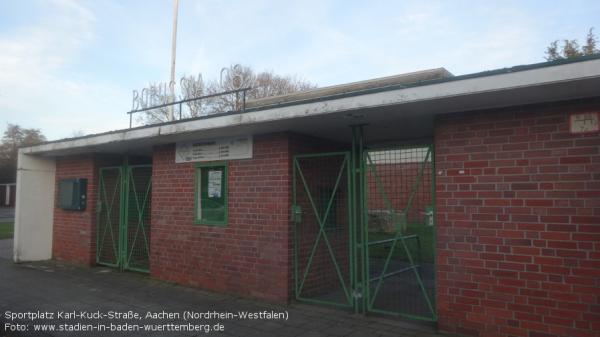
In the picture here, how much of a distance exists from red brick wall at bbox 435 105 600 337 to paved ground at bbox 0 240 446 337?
0.81m

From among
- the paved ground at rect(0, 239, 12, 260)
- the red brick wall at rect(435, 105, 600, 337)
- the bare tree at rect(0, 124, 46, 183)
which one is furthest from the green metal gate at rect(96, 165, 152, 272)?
the bare tree at rect(0, 124, 46, 183)

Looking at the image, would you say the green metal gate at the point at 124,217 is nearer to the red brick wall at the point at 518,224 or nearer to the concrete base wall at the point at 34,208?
the concrete base wall at the point at 34,208

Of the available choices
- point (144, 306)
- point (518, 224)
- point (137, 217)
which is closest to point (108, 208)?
point (137, 217)

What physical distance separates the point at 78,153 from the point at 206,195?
4.36m

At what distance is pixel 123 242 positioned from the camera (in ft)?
30.0

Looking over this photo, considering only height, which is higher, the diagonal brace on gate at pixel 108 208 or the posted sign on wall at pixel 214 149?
the posted sign on wall at pixel 214 149

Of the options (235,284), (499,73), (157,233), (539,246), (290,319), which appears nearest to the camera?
(499,73)

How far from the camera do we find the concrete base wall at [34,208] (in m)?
10.0

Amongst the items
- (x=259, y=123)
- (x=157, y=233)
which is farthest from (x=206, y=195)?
(x=259, y=123)

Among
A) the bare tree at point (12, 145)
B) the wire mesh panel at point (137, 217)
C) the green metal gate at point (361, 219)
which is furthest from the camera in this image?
the bare tree at point (12, 145)

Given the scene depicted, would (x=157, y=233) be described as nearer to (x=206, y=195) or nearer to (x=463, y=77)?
(x=206, y=195)

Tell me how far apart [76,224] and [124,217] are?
156 centimetres

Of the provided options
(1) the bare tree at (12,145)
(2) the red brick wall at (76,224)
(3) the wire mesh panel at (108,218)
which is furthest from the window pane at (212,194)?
(1) the bare tree at (12,145)

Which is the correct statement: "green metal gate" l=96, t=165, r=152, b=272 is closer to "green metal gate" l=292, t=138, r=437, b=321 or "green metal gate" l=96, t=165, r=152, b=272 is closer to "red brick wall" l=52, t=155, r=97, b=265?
"red brick wall" l=52, t=155, r=97, b=265
